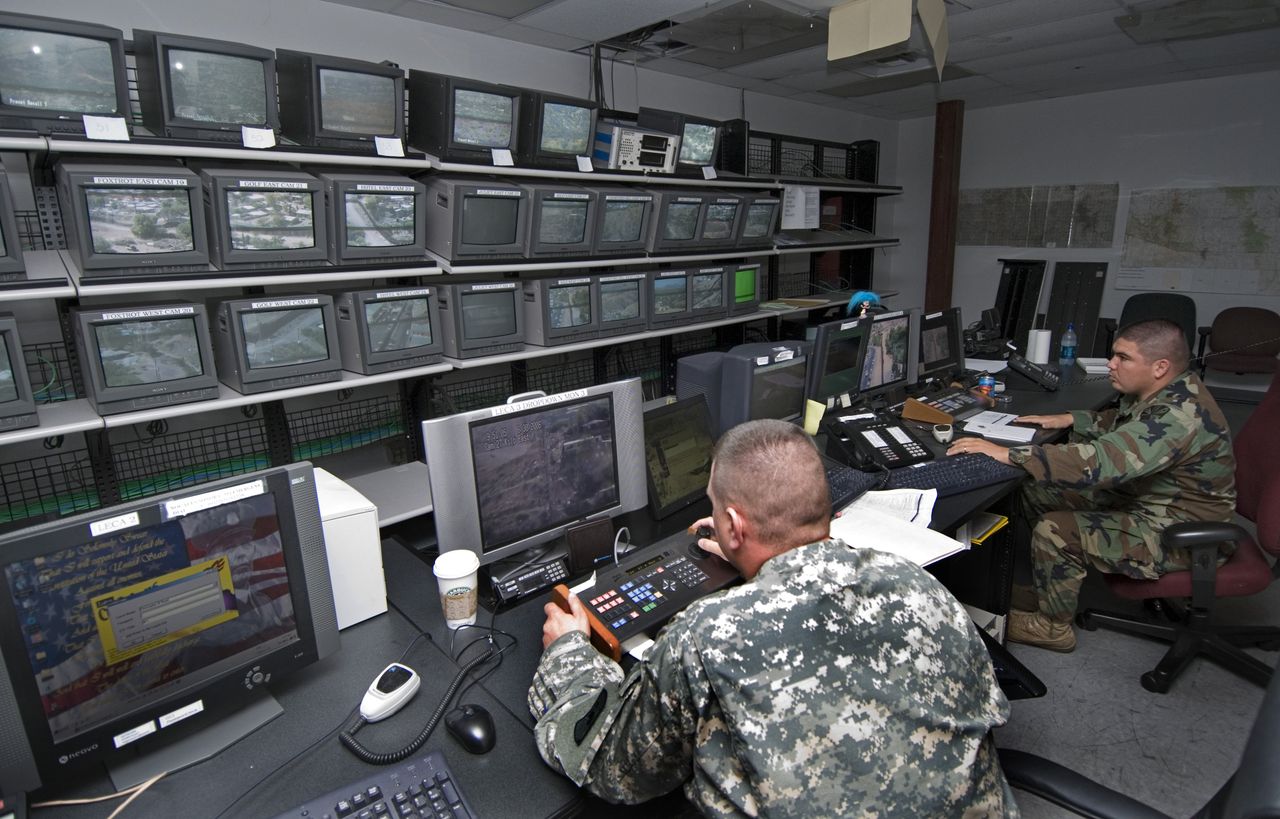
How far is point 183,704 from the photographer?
1.06 meters

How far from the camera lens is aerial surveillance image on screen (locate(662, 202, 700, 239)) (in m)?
3.39

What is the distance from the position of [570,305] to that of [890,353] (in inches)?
54.0

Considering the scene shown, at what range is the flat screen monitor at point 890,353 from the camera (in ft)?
9.32

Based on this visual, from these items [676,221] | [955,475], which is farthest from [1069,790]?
[676,221]

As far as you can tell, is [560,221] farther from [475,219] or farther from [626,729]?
[626,729]

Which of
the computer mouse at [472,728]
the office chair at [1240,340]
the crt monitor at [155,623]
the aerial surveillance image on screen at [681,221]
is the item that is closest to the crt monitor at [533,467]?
the crt monitor at [155,623]

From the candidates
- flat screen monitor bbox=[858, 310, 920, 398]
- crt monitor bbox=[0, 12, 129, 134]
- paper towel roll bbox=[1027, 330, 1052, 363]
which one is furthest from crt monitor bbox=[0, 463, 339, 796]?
paper towel roll bbox=[1027, 330, 1052, 363]

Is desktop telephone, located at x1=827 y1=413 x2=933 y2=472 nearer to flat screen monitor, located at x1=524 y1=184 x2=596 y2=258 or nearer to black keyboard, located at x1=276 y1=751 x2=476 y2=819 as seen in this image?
flat screen monitor, located at x1=524 y1=184 x2=596 y2=258

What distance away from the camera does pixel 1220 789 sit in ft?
3.34

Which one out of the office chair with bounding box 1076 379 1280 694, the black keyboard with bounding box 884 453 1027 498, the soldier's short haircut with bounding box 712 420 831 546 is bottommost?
the office chair with bounding box 1076 379 1280 694

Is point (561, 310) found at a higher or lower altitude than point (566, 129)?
lower

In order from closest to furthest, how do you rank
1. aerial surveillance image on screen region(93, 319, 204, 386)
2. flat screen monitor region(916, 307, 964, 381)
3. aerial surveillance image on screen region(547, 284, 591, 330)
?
1. aerial surveillance image on screen region(93, 319, 204, 386)
2. aerial surveillance image on screen region(547, 284, 591, 330)
3. flat screen monitor region(916, 307, 964, 381)

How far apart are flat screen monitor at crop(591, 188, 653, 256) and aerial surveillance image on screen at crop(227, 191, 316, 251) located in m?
1.19

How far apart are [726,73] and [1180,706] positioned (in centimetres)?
392
